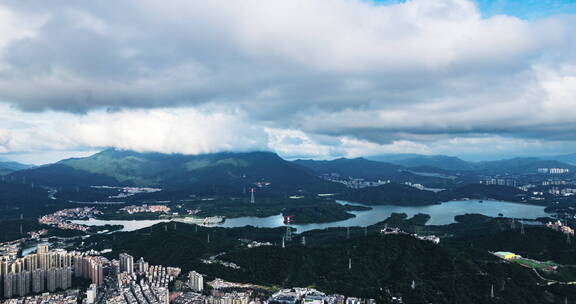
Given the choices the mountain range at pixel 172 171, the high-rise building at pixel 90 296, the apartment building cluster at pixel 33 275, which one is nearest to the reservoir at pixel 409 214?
the apartment building cluster at pixel 33 275

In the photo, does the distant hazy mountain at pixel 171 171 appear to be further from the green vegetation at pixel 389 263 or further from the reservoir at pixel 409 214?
the green vegetation at pixel 389 263

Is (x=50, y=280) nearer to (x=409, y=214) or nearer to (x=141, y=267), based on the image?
(x=141, y=267)

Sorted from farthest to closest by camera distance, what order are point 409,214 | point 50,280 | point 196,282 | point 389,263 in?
point 409,214
point 389,263
point 50,280
point 196,282

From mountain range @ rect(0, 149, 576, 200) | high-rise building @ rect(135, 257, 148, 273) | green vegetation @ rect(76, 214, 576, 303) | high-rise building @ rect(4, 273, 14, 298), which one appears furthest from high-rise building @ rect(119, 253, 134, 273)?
mountain range @ rect(0, 149, 576, 200)

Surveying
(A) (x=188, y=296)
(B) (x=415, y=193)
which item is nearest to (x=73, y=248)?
(A) (x=188, y=296)

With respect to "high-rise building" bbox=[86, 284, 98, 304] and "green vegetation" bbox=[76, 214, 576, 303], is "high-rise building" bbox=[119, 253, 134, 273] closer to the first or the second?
"green vegetation" bbox=[76, 214, 576, 303]

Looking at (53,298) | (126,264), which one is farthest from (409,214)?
(53,298)
